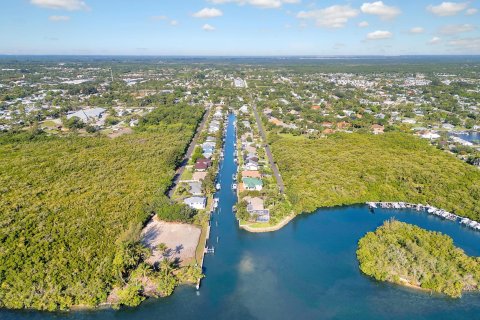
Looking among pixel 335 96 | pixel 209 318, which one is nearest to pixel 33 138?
pixel 209 318

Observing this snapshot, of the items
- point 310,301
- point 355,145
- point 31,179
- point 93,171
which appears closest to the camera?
point 310,301

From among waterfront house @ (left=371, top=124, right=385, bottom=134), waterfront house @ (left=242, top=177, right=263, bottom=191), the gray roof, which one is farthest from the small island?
waterfront house @ (left=371, top=124, right=385, bottom=134)

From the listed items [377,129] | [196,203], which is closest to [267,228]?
[196,203]

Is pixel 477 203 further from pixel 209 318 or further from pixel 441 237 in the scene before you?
pixel 209 318

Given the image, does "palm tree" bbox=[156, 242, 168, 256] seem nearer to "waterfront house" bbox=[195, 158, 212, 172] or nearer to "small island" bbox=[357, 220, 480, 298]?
"small island" bbox=[357, 220, 480, 298]

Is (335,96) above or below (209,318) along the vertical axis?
above

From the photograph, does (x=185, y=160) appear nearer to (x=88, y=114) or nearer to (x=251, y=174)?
(x=251, y=174)
